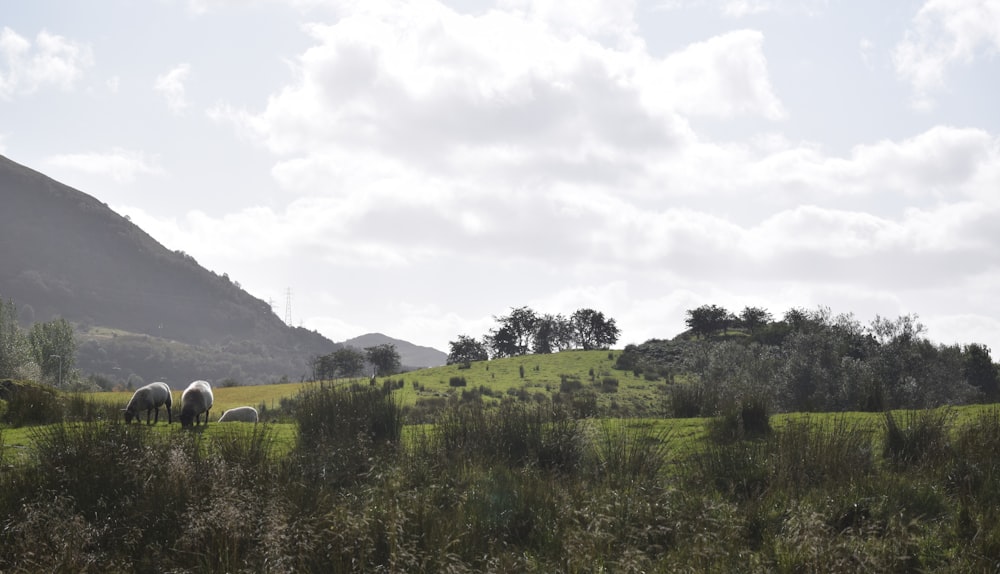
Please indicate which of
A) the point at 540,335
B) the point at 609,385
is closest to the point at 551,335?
the point at 540,335

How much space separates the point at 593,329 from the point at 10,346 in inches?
2727

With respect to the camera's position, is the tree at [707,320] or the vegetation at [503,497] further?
the tree at [707,320]

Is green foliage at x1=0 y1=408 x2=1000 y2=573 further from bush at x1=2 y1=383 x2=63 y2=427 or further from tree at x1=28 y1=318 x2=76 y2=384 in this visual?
tree at x1=28 y1=318 x2=76 y2=384

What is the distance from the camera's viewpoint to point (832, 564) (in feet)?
21.7

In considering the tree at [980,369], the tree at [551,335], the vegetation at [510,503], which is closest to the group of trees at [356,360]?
the tree at [551,335]

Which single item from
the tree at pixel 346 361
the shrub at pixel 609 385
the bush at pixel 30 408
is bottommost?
the shrub at pixel 609 385

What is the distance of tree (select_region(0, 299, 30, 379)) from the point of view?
51.0 meters

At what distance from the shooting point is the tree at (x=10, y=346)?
51006 millimetres

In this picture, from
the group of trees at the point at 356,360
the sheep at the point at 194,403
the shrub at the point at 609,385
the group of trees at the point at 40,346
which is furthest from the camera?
the group of trees at the point at 356,360

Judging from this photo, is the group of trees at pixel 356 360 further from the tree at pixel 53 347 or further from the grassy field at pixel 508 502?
the grassy field at pixel 508 502

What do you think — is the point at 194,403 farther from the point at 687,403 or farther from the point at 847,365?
the point at 847,365

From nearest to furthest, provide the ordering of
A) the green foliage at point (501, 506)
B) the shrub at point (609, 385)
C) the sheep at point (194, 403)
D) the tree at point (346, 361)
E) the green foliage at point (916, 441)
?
the green foliage at point (501, 506) < the green foliage at point (916, 441) < the sheep at point (194, 403) < the shrub at point (609, 385) < the tree at point (346, 361)

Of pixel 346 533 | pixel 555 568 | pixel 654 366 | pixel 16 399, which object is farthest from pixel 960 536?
pixel 654 366

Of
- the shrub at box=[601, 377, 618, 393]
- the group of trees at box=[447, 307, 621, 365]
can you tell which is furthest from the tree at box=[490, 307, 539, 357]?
the shrub at box=[601, 377, 618, 393]
